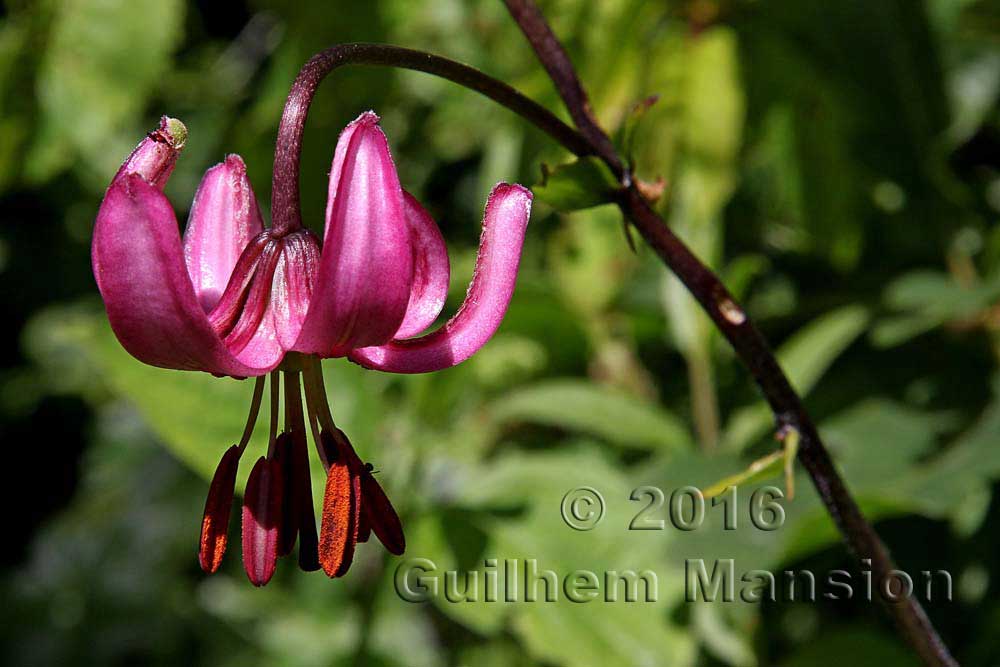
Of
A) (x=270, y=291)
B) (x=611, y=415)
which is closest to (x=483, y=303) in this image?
(x=270, y=291)

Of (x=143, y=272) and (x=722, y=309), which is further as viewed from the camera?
(x=722, y=309)

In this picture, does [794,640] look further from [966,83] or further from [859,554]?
[966,83]

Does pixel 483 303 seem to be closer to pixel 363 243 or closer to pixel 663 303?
pixel 363 243

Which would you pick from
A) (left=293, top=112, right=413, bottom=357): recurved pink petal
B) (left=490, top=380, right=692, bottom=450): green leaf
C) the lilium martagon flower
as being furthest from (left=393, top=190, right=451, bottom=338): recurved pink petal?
(left=490, top=380, right=692, bottom=450): green leaf

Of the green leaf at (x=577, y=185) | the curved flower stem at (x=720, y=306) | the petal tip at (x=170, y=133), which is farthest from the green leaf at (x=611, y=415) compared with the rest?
the petal tip at (x=170, y=133)

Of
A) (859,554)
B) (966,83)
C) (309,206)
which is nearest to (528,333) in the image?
(309,206)

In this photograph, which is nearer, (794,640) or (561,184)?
(561,184)
